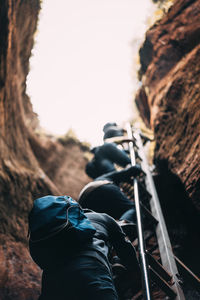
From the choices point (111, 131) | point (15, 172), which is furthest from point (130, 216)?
point (111, 131)

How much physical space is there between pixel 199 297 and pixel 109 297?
2.00 metres

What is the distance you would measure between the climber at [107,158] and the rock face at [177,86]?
0.89 m

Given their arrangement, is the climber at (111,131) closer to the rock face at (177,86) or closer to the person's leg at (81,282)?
the rock face at (177,86)

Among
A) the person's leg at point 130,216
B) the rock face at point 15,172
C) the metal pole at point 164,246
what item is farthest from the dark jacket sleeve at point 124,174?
the rock face at point 15,172

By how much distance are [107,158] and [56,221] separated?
3.68 meters

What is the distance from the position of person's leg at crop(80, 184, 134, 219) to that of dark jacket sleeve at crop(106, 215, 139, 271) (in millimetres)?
1105

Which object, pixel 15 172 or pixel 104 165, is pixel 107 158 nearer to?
pixel 104 165

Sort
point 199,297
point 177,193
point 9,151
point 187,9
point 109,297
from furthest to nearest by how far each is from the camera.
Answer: point 187,9 → point 9,151 → point 177,193 → point 199,297 → point 109,297

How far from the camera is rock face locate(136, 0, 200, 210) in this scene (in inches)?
168

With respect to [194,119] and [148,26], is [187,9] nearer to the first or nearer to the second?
[148,26]

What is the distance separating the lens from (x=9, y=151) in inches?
215

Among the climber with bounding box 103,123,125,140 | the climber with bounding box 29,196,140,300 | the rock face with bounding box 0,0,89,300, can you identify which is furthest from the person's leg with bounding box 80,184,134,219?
the climber with bounding box 103,123,125,140

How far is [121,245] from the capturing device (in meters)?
2.86

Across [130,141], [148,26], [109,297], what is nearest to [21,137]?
[130,141]
